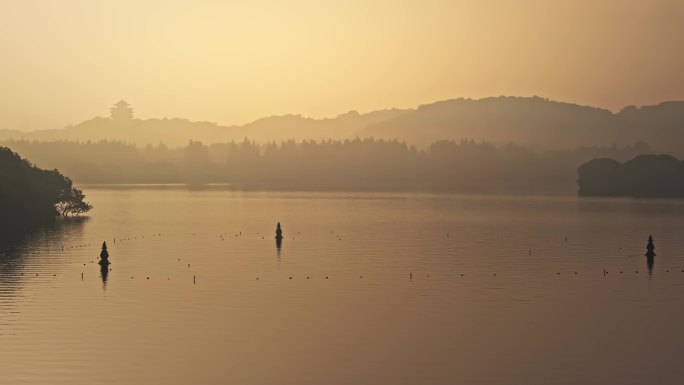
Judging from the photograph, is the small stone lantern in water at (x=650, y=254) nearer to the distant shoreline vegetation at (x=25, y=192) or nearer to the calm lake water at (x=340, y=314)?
the calm lake water at (x=340, y=314)

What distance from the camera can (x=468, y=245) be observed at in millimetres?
128250

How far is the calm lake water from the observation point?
4625cm

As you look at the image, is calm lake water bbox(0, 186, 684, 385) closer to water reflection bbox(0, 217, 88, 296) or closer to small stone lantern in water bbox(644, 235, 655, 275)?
water reflection bbox(0, 217, 88, 296)

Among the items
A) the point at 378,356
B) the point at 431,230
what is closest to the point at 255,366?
the point at 378,356

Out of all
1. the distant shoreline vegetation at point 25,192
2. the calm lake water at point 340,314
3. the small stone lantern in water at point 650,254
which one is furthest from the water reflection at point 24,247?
the small stone lantern in water at point 650,254

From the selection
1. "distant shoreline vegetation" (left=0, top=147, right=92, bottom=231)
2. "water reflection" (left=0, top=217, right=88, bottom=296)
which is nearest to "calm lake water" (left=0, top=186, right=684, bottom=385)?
"water reflection" (left=0, top=217, right=88, bottom=296)

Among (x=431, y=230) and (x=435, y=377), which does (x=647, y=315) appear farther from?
(x=431, y=230)

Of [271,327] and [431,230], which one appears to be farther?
[431,230]

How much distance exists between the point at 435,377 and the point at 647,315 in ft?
92.2

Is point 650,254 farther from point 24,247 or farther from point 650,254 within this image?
point 24,247

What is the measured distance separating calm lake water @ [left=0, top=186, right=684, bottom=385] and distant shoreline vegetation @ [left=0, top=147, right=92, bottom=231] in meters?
38.5

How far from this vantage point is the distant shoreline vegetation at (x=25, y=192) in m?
158

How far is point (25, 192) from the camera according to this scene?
167250mm

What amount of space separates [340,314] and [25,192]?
4835 inches
